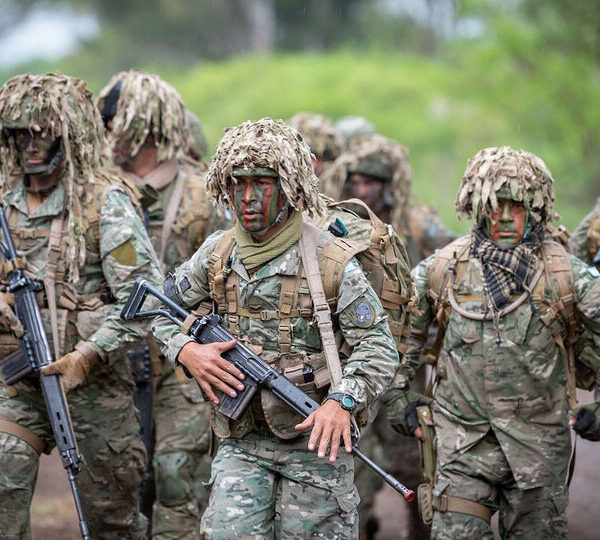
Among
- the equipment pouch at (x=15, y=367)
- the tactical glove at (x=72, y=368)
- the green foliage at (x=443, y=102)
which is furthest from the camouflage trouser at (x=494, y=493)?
the green foliage at (x=443, y=102)

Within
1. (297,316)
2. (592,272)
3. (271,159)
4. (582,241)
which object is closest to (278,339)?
(297,316)

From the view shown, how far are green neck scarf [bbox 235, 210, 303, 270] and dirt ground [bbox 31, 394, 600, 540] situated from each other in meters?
4.02

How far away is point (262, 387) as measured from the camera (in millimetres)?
6043

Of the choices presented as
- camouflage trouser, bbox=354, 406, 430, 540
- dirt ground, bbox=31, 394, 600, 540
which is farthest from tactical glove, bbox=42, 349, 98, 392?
dirt ground, bbox=31, 394, 600, 540

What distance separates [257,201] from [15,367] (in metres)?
1.71

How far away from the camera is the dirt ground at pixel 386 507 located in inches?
386

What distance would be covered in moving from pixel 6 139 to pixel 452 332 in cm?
264

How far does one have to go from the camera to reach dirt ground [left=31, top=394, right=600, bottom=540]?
9.80 meters

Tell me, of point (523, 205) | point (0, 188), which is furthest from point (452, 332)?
point (0, 188)

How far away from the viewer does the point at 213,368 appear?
6.04 m

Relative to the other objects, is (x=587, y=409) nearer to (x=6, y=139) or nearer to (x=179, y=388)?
(x=179, y=388)

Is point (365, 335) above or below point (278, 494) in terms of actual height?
above

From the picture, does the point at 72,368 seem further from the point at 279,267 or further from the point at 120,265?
the point at 279,267

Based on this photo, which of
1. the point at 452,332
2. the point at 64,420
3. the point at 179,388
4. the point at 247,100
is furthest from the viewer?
the point at 247,100
